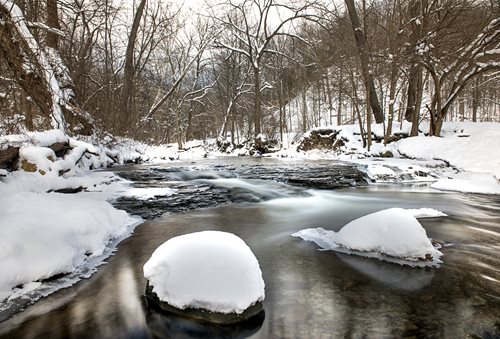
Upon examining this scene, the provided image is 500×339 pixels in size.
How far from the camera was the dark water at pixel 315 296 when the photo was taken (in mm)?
2639

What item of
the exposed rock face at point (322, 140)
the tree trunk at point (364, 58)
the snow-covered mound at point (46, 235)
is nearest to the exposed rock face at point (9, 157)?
the snow-covered mound at point (46, 235)

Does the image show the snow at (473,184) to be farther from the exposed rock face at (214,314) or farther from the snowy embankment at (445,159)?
the exposed rock face at (214,314)

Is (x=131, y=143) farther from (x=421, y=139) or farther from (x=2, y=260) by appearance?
(x=2, y=260)

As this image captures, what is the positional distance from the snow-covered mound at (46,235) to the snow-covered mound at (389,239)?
3051mm

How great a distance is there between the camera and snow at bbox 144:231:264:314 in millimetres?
2764

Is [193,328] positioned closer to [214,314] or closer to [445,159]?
[214,314]

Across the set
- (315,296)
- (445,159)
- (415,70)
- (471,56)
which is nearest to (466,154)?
(445,159)

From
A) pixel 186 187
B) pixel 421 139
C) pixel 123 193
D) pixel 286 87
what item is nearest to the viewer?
pixel 123 193

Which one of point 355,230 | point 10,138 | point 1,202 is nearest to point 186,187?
point 10,138

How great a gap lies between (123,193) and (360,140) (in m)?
13.9

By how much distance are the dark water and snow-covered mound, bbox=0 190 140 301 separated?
33cm

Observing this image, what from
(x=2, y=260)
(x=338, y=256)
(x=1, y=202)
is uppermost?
(x=1, y=202)

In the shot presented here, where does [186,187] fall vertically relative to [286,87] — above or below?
below

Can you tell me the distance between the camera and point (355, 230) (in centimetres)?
449
